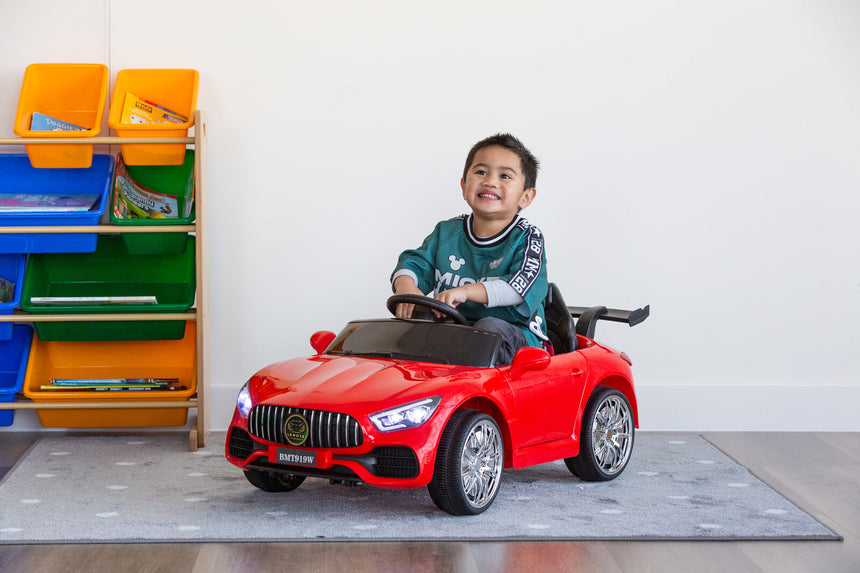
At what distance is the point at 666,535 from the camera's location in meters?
2.60

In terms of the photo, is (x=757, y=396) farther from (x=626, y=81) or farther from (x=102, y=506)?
(x=102, y=506)

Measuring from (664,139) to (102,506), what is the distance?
271cm

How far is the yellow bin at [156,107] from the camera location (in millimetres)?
3711

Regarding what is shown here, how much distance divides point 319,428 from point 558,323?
1.11m

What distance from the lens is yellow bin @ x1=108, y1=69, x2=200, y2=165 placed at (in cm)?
371

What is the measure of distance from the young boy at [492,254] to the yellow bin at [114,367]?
3.81 ft

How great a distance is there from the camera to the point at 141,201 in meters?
3.86

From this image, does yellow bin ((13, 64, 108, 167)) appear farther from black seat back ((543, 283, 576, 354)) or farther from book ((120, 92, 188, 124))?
black seat back ((543, 283, 576, 354))

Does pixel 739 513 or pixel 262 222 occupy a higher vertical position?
pixel 262 222

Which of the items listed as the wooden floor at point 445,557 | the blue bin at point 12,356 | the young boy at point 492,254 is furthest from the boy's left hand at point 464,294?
the blue bin at point 12,356

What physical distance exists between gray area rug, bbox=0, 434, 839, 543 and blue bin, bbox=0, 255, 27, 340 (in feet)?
1.81

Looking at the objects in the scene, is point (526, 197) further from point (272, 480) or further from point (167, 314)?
point (167, 314)

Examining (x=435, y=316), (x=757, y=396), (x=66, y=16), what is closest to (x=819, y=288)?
(x=757, y=396)

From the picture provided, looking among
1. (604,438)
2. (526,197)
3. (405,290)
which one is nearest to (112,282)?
(405,290)
